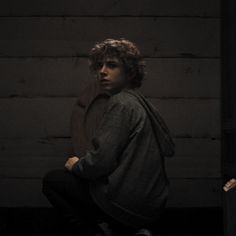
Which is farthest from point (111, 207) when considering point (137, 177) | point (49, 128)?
point (49, 128)

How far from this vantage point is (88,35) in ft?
13.9

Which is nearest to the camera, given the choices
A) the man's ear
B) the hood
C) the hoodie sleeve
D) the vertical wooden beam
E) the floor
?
the hoodie sleeve

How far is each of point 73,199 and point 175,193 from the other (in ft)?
3.87

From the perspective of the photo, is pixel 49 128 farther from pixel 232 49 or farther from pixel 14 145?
pixel 232 49

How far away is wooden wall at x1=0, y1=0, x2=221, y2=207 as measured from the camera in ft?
13.8

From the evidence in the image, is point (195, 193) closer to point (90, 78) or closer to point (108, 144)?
point (90, 78)

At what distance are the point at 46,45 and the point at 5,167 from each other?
99 cm

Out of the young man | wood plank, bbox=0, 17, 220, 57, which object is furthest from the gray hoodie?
wood plank, bbox=0, 17, 220, 57

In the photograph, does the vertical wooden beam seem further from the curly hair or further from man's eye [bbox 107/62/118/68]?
man's eye [bbox 107/62/118/68]

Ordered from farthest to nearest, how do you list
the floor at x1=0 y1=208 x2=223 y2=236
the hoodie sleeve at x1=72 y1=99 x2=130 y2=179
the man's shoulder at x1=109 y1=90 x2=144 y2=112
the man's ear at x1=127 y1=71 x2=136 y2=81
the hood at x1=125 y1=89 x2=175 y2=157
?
the floor at x1=0 y1=208 x2=223 y2=236, the man's ear at x1=127 y1=71 x2=136 y2=81, the hood at x1=125 y1=89 x2=175 y2=157, the man's shoulder at x1=109 y1=90 x2=144 y2=112, the hoodie sleeve at x1=72 y1=99 x2=130 y2=179

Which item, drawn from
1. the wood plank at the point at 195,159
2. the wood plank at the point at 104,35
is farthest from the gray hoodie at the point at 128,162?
the wood plank at the point at 104,35

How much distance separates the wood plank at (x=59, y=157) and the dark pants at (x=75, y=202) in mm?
931

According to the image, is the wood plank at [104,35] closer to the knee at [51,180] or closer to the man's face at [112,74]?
the man's face at [112,74]

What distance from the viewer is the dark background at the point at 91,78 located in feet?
13.8
